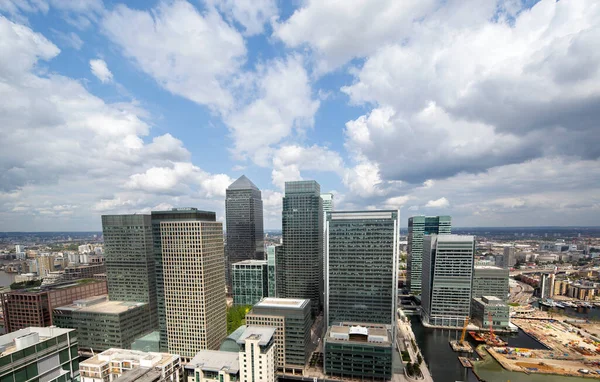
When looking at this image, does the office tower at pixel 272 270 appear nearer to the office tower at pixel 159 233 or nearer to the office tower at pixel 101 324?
the office tower at pixel 159 233

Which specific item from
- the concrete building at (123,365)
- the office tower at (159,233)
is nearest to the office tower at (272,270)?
the office tower at (159,233)

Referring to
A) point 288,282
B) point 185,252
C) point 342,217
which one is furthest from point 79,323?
point 342,217

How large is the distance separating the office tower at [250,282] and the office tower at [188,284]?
76.0m

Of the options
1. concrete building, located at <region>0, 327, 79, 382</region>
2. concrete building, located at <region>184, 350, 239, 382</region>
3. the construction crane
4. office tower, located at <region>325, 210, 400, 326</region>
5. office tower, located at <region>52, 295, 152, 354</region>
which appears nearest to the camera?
concrete building, located at <region>0, 327, 79, 382</region>

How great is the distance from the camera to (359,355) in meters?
103

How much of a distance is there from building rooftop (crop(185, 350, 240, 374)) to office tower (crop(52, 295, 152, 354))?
206ft

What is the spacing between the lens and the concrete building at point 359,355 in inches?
3962

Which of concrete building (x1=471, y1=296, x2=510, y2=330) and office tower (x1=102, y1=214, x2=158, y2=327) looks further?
concrete building (x1=471, y1=296, x2=510, y2=330)

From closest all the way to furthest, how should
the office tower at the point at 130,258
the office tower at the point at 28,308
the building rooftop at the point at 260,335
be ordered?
1. the building rooftop at the point at 260,335
2. the office tower at the point at 28,308
3. the office tower at the point at 130,258

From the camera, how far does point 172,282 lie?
11300cm

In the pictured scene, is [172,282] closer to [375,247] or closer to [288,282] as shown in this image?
[288,282]

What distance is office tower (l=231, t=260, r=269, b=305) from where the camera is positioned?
7554 inches

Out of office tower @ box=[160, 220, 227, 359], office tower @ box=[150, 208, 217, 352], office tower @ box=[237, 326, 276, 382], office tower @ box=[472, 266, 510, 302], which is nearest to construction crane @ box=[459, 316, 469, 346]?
office tower @ box=[472, 266, 510, 302]

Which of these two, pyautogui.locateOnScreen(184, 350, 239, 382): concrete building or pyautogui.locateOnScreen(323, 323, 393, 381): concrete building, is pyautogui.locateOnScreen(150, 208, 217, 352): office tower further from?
pyautogui.locateOnScreen(323, 323, 393, 381): concrete building
